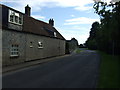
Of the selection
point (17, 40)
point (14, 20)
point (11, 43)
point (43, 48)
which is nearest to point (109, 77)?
point (11, 43)

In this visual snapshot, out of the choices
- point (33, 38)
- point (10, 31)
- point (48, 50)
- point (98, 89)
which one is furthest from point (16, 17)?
point (98, 89)

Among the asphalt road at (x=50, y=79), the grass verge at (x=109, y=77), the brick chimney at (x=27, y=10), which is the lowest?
the asphalt road at (x=50, y=79)

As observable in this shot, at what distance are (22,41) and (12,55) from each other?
2.60 m

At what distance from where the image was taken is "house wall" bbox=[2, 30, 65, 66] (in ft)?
51.9

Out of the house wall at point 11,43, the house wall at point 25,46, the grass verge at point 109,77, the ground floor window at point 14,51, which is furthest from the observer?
the ground floor window at point 14,51

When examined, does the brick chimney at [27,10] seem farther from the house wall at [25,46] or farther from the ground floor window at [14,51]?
the ground floor window at [14,51]

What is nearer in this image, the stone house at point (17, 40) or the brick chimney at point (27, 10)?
the stone house at point (17, 40)

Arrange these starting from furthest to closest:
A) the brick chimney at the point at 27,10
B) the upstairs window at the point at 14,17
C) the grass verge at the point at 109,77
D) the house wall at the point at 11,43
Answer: the brick chimney at the point at 27,10, the upstairs window at the point at 14,17, the house wall at the point at 11,43, the grass verge at the point at 109,77

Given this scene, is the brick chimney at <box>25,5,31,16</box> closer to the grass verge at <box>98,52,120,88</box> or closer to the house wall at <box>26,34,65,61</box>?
the house wall at <box>26,34,65,61</box>

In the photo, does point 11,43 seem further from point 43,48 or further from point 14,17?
point 43,48

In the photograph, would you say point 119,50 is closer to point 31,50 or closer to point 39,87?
point 31,50

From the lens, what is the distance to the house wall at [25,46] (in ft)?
51.9

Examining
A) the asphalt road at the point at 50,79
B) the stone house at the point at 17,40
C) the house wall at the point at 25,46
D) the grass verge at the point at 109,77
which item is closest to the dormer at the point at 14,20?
the stone house at the point at 17,40

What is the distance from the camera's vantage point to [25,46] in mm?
19438
